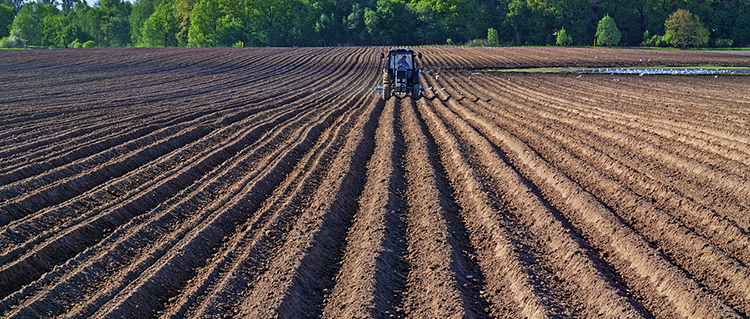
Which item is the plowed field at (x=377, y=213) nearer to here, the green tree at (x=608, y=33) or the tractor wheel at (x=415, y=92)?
the tractor wheel at (x=415, y=92)

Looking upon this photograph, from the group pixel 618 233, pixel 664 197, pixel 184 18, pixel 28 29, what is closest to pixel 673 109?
pixel 664 197

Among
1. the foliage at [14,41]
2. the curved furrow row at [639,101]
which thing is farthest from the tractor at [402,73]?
the foliage at [14,41]

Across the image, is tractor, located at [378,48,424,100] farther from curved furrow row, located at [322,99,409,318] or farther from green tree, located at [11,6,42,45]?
green tree, located at [11,6,42,45]

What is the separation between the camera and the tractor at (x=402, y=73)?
19.5m

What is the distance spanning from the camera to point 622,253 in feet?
20.3

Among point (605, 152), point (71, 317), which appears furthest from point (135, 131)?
point (605, 152)

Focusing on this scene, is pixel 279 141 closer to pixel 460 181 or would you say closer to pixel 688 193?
pixel 460 181

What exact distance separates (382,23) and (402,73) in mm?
59133

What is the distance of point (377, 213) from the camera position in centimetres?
748

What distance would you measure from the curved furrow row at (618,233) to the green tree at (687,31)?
6213 centimetres

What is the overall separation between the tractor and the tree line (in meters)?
53.9

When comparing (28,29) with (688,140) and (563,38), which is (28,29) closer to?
(563,38)

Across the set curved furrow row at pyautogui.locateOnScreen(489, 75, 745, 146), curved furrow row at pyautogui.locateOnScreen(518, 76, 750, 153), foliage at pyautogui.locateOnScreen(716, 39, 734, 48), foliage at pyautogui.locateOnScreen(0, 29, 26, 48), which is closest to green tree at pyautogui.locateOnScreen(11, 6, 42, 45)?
foliage at pyautogui.locateOnScreen(0, 29, 26, 48)

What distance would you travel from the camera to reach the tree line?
2943 inches
